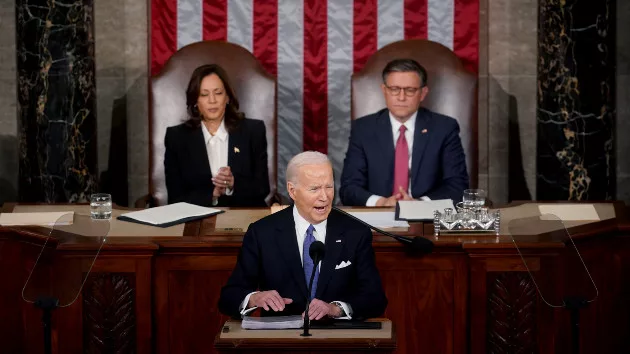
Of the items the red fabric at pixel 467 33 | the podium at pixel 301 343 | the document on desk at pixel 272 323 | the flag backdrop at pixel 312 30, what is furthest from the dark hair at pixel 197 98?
the podium at pixel 301 343

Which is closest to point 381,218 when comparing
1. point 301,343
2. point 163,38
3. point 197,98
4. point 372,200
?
point 372,200

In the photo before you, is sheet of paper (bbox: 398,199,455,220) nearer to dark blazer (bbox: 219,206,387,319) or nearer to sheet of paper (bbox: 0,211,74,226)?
dark blazer (bbox: 219,206,387,319)

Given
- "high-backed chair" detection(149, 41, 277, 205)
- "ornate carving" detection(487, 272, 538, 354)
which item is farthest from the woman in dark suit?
"ornate carving" detection(487, 272, 538, 354)

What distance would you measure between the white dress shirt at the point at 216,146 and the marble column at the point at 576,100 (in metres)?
1.89

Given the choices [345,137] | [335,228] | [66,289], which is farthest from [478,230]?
[345,137]

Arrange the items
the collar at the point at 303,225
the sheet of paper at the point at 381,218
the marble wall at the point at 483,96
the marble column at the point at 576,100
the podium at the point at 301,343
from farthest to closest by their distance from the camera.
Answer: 1. the marble wall at the point at 483,96
2. the marble column at the point at 576,100
3. the sheet of paper at the point at 381,218
4. the collar at the point at 303,225
5. the podium at the point at 301,343

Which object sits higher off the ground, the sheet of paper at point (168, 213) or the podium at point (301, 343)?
the sheet of paper at point (168, 213)

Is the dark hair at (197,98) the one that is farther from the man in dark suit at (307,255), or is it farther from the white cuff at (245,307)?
the white cuff at (245,307)

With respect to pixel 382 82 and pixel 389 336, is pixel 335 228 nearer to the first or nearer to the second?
pixel 389 336

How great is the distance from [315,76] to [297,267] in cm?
346

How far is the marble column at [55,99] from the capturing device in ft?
22.0

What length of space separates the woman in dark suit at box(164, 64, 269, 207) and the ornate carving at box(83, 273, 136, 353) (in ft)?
5.77

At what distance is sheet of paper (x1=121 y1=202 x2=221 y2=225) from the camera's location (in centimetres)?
520

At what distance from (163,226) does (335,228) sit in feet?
4.35
